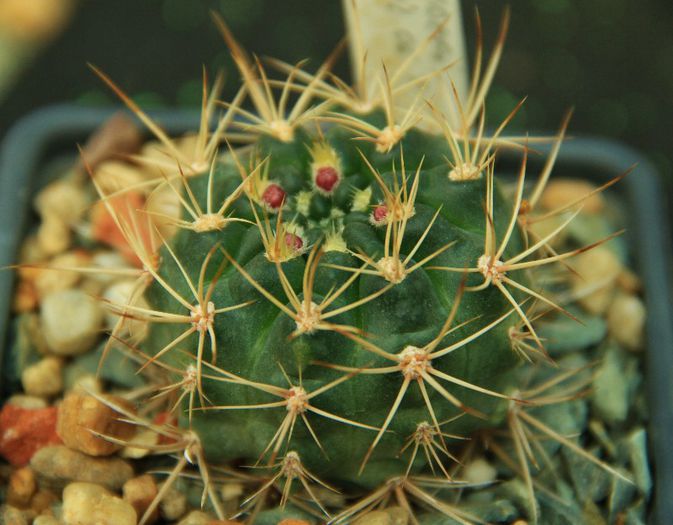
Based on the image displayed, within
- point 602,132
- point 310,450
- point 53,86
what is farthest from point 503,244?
point 53,86

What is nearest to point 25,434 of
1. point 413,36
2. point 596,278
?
point 413,36

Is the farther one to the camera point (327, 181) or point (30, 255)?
point (30, 255)

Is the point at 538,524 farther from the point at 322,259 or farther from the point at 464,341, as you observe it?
the point at 322,259

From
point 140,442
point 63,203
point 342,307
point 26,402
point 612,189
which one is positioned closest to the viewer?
point 342,307

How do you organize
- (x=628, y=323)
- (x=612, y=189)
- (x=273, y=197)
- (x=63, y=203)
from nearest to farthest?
(x=273, y=197)
(x=628, y=323)
(x=63, y=203)
(x=612, y=189)

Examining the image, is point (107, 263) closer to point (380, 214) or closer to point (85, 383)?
point (85, 383)

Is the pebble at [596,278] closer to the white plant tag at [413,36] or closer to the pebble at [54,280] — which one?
the white plant tag at [413,36]

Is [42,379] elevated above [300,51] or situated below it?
below

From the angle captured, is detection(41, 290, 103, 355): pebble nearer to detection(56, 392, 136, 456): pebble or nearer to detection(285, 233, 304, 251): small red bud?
detection(56, 392, 136, 456): pebble
